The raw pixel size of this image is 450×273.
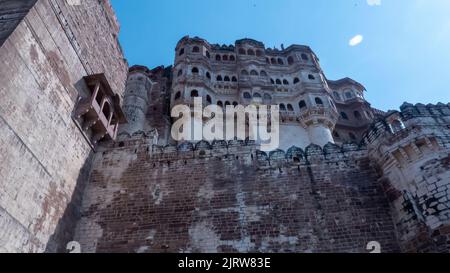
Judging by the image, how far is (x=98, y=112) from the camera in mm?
11609

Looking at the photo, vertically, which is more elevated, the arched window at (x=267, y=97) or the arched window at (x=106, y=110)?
the arched window at (x=267, y=97)

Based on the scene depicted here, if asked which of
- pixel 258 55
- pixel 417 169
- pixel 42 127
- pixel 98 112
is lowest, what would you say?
pixel 417 169

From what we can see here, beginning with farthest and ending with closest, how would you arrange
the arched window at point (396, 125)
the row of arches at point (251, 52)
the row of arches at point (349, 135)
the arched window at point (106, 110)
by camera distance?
the row of arches at point (251, 52)
the row of arches at point (349, 135)
the arched window at point (106, 110)
the arched window at point (396, 125)

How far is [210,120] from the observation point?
80.4 ft

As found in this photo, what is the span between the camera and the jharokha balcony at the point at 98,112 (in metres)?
11.1

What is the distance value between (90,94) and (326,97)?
65.9ft

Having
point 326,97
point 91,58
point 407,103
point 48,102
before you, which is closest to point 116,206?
point 48,102

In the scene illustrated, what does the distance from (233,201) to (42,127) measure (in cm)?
584

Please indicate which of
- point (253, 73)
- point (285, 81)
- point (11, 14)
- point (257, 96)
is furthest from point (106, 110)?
point (285, 81)

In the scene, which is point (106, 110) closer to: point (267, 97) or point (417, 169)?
point (417, 169)

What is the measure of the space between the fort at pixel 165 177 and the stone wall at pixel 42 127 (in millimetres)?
36

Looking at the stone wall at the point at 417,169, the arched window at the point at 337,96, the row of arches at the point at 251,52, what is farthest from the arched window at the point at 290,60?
the stone wall at the point at 417,169

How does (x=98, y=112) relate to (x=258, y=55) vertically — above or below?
below

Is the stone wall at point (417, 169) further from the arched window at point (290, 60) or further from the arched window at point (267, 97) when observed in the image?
the arched window at point (290, 60)
